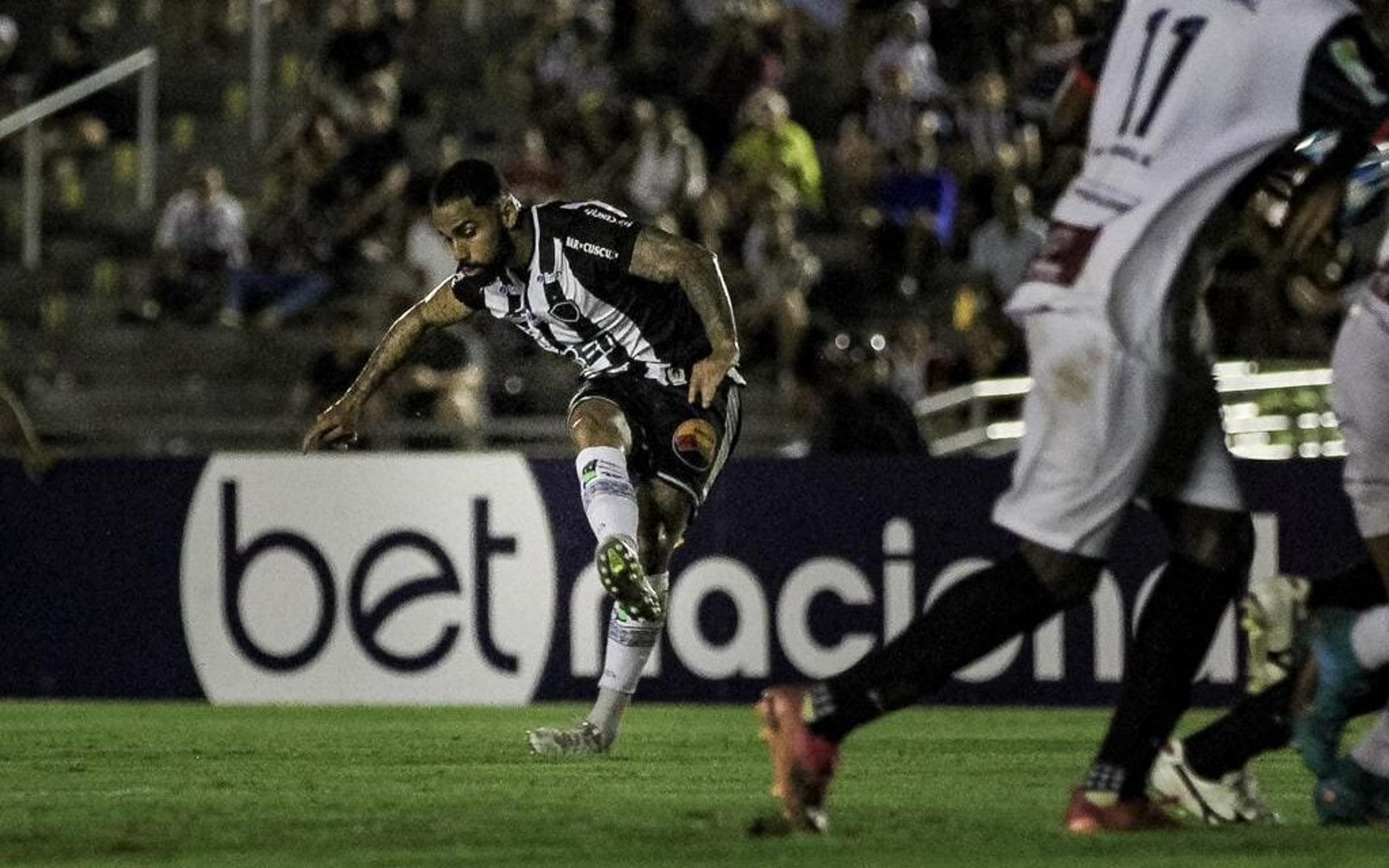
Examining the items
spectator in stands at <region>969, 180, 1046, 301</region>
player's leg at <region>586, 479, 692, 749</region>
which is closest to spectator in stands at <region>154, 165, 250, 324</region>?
spectator in stands at <region>969, 180, 1046, 301</region>

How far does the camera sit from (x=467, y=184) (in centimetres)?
1022

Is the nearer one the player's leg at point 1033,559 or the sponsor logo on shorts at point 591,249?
the player's leg at point 1033,559

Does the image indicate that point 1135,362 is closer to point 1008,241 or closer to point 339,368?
point 339,368

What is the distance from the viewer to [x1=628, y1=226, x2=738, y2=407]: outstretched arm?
10078 mm

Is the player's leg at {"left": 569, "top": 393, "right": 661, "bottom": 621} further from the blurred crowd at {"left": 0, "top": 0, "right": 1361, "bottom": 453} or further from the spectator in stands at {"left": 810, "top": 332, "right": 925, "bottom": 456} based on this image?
the blurred crowd at {"left": 0, "top": 0, "right": 1361, "bottom": 453}

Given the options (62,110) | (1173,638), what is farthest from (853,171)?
(1173,638)

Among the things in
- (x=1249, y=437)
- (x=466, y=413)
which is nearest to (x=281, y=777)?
(x=466, y=413)

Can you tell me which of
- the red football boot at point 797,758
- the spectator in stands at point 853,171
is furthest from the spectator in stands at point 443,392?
the red football boot at point 797,758

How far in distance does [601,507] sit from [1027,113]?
10.8 meters

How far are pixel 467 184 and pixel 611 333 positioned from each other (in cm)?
89

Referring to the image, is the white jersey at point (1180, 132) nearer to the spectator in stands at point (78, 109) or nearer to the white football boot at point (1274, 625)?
the white football boot at point (1274, 625)

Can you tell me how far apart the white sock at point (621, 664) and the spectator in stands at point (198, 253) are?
10.4 meters

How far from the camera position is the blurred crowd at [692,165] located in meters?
18.6

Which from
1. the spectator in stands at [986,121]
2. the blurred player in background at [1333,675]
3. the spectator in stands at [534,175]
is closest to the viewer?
the blurred player in background at [1333,675]
